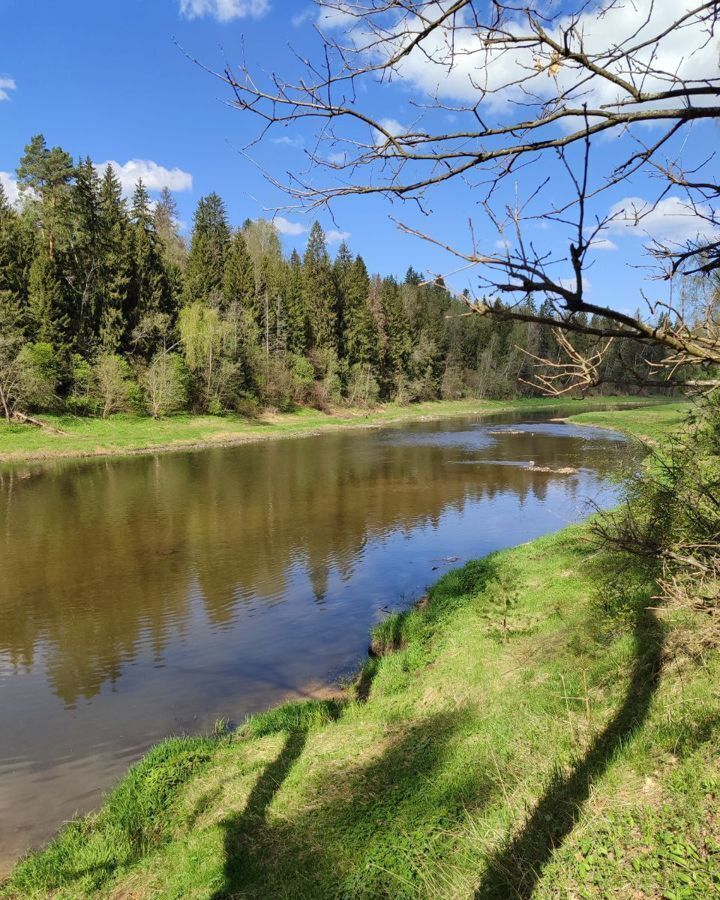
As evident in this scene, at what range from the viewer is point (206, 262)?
51.1 metres

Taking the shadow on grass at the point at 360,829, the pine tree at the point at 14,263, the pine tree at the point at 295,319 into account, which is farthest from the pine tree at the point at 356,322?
the shadow on grass at the point at 360,829

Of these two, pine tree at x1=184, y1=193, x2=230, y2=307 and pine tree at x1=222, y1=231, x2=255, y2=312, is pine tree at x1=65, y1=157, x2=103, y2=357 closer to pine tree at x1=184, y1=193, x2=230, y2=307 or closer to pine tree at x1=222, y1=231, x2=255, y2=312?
pine tree at x1=184, y1=193, x2=230, y2=307

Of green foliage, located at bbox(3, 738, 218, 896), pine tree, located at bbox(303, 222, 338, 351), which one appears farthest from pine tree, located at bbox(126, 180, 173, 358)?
green foliage, located at bbox(3, 738, 218, 896)

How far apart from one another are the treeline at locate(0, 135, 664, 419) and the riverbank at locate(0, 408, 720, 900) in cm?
2628

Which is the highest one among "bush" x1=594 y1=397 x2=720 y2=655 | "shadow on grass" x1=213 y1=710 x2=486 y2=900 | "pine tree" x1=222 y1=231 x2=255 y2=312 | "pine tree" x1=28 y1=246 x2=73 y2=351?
"pine tree" x1=222 y1=231 x2=255 y2=312

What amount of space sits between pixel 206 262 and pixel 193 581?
45.0m

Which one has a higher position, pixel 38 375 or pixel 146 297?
pixel 146 297

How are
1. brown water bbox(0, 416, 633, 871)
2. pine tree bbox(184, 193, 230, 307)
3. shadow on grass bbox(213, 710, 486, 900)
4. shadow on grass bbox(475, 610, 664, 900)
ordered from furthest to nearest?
pine tree bbox(184, 193, 230, 307) < brown water bbox(0, 416, 633, 871) < shadow on grass bbox(213, 710, 486, 900) < shadow on grass bbox(475, 610, 664, 900)

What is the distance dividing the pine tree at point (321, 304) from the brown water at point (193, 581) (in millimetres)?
33195

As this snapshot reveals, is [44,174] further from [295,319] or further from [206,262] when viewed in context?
[295,319]

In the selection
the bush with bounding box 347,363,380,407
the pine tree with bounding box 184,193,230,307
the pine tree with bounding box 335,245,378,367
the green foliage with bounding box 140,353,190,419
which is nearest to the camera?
the green foliage with bounding box 140,353,190,419

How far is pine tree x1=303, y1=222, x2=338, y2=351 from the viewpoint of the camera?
2295 inches

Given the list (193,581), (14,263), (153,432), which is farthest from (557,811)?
(14,263)

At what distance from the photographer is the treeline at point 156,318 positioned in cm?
3644
